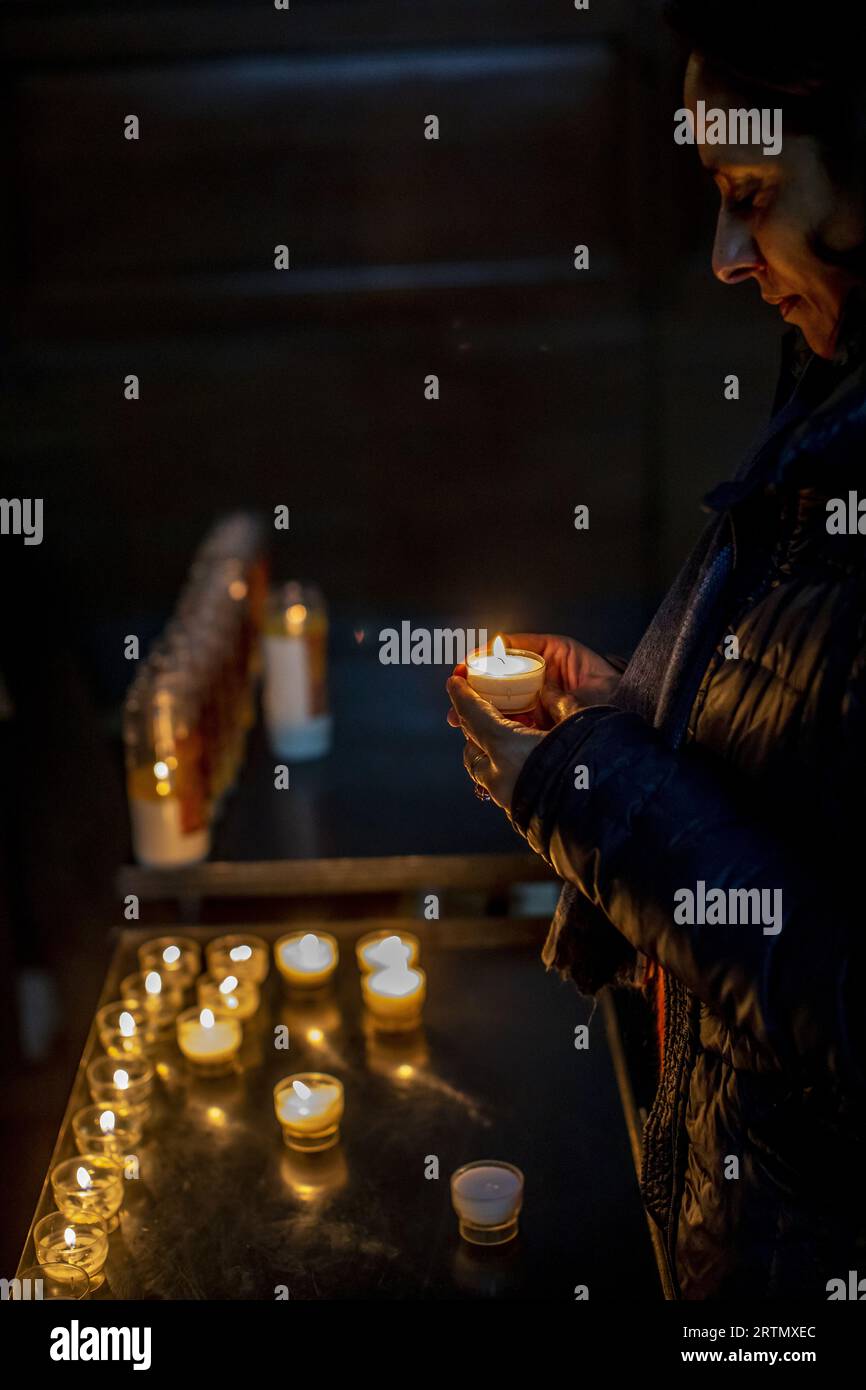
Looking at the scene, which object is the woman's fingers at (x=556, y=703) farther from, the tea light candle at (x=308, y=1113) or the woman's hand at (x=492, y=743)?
the tea light candle at (x=308, y=1113)

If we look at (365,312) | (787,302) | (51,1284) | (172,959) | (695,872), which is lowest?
(51,1284)

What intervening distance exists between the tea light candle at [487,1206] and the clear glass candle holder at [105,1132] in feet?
1.31

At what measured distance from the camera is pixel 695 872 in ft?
3.52

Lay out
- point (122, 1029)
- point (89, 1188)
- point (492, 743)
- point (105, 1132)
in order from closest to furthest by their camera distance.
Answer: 1. point (492, 743)
2. point (89, 1188)
3. point (105, 1132)
4. point (122, 1029)

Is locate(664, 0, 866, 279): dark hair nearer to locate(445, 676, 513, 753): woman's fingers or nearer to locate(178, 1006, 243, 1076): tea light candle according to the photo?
locate(445, 676, 513, 753): woman's fingers

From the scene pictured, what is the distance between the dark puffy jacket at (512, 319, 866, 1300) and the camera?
1.03m

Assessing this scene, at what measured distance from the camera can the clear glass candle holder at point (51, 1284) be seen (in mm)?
1406

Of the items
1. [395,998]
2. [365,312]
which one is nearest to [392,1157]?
[395,998]

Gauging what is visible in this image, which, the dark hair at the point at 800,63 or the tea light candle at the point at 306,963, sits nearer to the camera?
the dark hair at the point at 800,63

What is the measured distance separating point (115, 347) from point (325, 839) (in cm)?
217

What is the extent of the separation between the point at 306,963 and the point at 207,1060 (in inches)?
9.1

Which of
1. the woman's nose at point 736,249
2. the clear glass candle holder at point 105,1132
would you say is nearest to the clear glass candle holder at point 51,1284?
the clear glass candle holder at point 105,1132

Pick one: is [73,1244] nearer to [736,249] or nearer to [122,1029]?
[122,1029]
